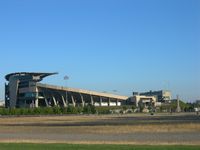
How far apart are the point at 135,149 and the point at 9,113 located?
15726cm

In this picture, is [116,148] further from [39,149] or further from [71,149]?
[39,149]

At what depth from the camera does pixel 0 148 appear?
25.5 m

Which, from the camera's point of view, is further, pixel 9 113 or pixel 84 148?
pixel 9 113

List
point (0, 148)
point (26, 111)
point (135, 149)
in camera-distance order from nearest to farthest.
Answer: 1. point (135, 149)
2. point (0, 148)
3. point (26, 111)

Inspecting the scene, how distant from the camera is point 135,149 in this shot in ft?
78.0

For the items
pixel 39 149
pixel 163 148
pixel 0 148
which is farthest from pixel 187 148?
pixel 0 148

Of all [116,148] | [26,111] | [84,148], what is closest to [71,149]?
[84,148]

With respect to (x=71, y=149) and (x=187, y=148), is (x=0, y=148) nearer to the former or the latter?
(x=71, y=149)

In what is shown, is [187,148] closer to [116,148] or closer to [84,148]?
[116,148]

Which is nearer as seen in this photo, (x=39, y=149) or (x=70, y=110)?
(x=39, y=149)

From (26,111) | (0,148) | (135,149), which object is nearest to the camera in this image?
(135,149)

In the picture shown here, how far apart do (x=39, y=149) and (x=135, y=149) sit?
5.11m

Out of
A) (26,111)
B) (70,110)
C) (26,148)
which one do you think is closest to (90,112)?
(70,110)

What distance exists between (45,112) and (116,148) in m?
157
